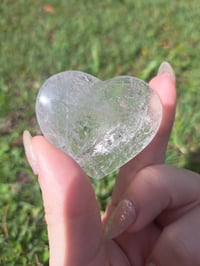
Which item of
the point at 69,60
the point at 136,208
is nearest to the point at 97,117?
the point at 136,208

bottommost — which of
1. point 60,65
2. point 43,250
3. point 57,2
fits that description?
point 43,250

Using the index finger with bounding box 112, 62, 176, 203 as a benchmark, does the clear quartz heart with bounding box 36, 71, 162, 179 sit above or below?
above

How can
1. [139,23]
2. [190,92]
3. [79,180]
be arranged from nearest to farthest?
1. [79,180]
2. [190,92]
3. [139,23]

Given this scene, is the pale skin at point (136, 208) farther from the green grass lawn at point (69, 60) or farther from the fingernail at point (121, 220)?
the green grass lawn at point (69, 60)

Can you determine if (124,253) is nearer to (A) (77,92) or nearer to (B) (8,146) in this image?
(A) (77,92)

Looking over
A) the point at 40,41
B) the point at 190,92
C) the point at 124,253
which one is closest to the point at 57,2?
the point at 40,41

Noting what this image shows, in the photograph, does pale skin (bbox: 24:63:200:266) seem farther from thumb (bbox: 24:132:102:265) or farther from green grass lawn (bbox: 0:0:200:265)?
green grass lawn (bbox: 0:0:200:265)

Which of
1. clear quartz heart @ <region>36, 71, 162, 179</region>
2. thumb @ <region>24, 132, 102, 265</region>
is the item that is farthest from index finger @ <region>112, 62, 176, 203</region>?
thumb @ <region>24, 132, 102, 265</region>
